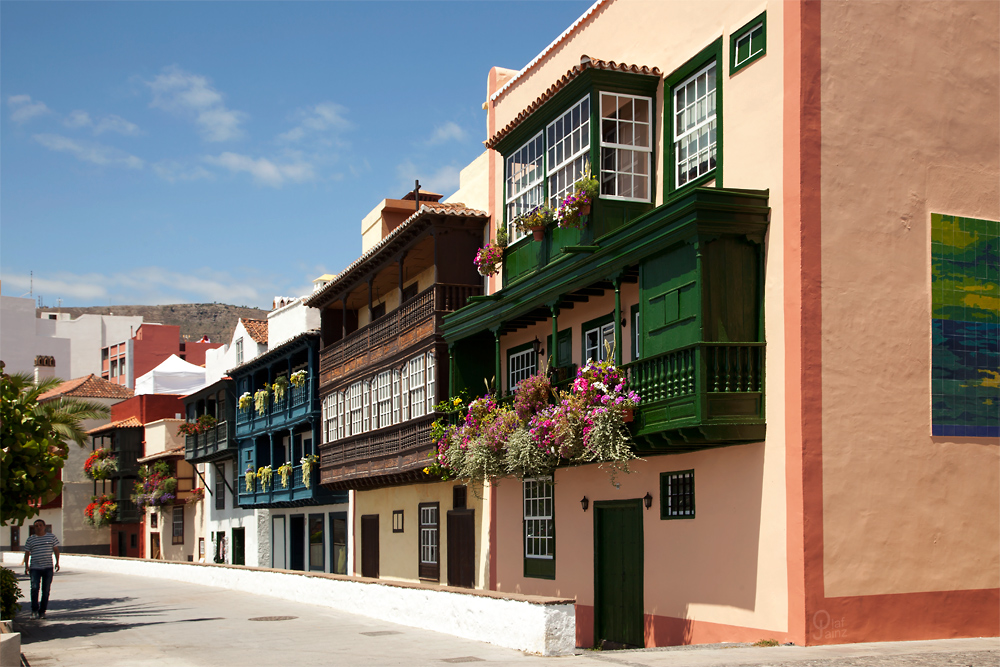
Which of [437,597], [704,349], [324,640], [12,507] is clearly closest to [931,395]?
[704,349]

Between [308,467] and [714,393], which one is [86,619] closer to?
[714,393]

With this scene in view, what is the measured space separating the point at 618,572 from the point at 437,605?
3.16 meters

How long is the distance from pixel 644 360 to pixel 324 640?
21.6 ft

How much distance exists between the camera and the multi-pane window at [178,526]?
180 feet

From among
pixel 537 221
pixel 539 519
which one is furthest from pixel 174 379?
pixel 537 221

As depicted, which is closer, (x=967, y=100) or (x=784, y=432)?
(x=784, y=432)

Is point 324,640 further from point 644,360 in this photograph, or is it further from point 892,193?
point 892,193

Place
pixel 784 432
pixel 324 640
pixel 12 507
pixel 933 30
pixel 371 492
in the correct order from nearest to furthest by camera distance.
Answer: pixel 784 432
pixel 933 30
pixel 324 640
pixel 12 507
pixel 371 492

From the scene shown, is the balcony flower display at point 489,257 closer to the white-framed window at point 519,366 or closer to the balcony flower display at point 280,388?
the white-framed window at point 519,366

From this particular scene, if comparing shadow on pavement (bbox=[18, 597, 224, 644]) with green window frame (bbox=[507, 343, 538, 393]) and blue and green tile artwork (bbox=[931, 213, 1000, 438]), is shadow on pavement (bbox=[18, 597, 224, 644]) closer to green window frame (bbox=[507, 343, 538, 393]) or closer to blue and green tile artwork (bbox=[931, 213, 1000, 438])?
green window frame (bbox=[507, 343, 538, 393])

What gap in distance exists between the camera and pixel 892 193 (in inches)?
591

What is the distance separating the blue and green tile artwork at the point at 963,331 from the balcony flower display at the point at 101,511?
52983mm

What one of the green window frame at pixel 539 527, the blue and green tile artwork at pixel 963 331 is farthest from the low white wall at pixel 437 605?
the blue and green tile artwork at pixel 963 331

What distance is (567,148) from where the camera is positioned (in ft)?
61.6
